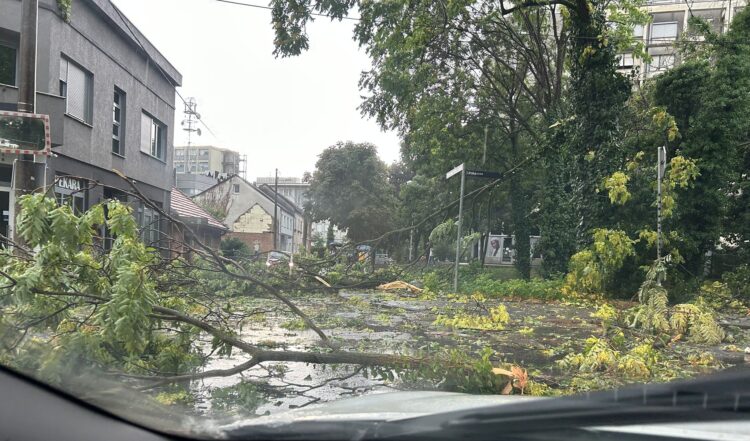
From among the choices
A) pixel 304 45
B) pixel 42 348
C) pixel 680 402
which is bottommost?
pixel 42 348

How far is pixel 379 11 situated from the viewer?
1088cm

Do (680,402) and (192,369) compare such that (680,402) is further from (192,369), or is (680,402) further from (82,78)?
(82,78)

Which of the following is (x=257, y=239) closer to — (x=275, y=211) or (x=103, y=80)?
(x=275, y=211)

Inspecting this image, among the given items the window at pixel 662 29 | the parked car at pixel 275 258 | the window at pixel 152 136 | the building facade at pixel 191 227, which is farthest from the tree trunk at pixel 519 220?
the window at pixel 662 29

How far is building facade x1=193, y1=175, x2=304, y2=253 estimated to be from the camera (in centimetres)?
709

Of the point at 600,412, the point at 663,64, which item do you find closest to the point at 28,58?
the point at 600,412

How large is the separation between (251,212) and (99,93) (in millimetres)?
2284

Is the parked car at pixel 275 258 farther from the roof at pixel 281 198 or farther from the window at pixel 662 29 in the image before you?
the window at pixel 662 29

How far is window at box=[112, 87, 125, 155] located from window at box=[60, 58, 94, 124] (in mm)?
252

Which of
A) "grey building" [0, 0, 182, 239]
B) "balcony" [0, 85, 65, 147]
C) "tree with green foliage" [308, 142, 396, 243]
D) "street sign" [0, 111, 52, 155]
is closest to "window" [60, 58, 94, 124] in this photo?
A: "grey building" [0, 0, 182, 239]

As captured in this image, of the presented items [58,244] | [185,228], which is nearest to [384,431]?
[58,244]

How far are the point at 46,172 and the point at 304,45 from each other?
3.83 metres

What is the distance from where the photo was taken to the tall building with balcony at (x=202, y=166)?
6.04m

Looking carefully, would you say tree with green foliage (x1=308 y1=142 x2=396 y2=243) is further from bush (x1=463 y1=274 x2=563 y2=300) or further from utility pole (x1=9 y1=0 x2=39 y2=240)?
bush (x1=463 y1=274 x2=563 y2=300)
